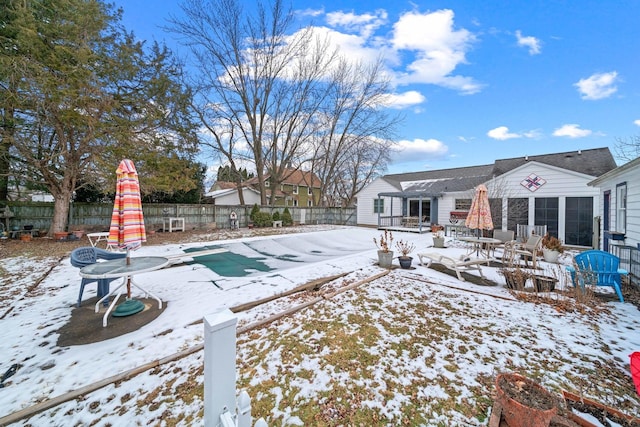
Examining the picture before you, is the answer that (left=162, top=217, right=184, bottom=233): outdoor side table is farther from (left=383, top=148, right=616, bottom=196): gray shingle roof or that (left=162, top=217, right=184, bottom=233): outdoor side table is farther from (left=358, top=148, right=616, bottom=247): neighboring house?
(left=383, top=148, right=616, bottom=196): gray shingle roof

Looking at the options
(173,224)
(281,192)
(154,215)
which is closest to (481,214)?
(173,224)

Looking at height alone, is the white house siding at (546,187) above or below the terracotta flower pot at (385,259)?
above

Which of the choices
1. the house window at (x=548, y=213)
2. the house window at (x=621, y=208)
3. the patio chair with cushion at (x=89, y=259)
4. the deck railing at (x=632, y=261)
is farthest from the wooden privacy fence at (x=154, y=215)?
the deck railing at (x=632, y=261)

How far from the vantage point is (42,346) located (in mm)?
2973

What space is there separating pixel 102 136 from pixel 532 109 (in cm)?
1802

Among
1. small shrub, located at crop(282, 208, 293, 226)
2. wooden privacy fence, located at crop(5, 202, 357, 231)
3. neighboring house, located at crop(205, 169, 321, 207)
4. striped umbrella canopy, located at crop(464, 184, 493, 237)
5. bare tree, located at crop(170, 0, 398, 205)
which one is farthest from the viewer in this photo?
neighboring house, located at crop(205, 169, 321, 207)

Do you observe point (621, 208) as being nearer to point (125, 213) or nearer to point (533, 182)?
point (533, 182)

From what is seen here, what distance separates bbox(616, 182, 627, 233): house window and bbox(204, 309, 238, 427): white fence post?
30.7 feet

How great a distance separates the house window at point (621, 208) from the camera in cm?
615

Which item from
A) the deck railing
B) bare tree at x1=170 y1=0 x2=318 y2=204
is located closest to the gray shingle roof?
the deck railing

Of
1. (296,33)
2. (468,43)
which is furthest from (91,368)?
(296,33)

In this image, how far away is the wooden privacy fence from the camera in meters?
10.4

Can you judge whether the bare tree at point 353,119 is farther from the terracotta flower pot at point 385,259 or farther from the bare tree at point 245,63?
the terracotta flower pot at point 385,259

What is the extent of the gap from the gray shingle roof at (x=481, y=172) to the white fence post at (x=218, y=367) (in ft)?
49.1
